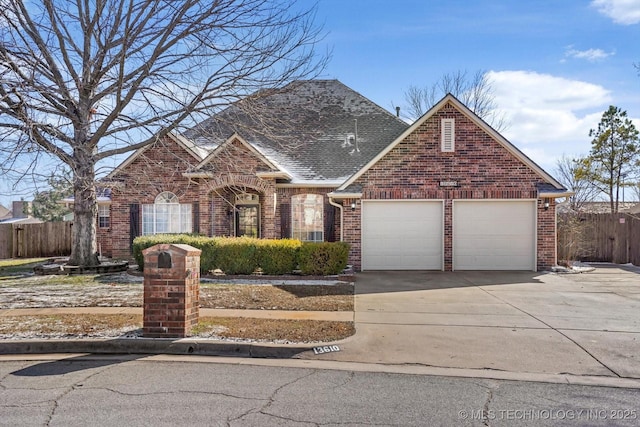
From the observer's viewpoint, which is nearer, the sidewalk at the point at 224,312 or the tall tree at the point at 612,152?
the sidewalk at the point at 224,312

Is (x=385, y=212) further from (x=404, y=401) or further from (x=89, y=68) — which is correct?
(x=404, y=401)

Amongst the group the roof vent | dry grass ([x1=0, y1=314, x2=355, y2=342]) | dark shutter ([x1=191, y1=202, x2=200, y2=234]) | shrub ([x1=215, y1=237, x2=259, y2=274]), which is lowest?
dry grass ([x1=0, y1=314, x2=355, y2=342])

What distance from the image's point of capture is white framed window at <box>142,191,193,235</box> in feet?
61.5

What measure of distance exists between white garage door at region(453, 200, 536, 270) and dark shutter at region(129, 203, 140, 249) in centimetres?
1214

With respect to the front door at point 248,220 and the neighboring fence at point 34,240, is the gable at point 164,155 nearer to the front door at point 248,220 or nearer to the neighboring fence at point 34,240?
the front door at point 248,220

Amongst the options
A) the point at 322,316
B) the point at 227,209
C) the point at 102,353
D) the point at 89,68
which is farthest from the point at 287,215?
the point at 102,353

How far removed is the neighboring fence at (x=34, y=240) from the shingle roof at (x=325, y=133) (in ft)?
27.7

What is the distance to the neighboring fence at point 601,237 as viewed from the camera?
706 inches

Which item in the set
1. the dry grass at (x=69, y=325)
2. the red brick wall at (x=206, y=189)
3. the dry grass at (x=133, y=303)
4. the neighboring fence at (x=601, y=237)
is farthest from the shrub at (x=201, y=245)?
the neighboring fence at (x=601, y=237)

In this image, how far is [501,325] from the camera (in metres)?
7.99

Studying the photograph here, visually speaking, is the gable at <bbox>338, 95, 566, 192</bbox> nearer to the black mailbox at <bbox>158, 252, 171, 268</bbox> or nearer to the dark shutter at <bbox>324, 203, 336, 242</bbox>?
the dark shutter at <bbox>324, 203, 336, 242</bbox>

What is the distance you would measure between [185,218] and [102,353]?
12.5 metres

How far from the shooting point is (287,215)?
18.1 m

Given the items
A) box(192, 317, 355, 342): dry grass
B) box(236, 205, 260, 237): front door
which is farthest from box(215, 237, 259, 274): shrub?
box(192, 317, 355, 342): dry grass
